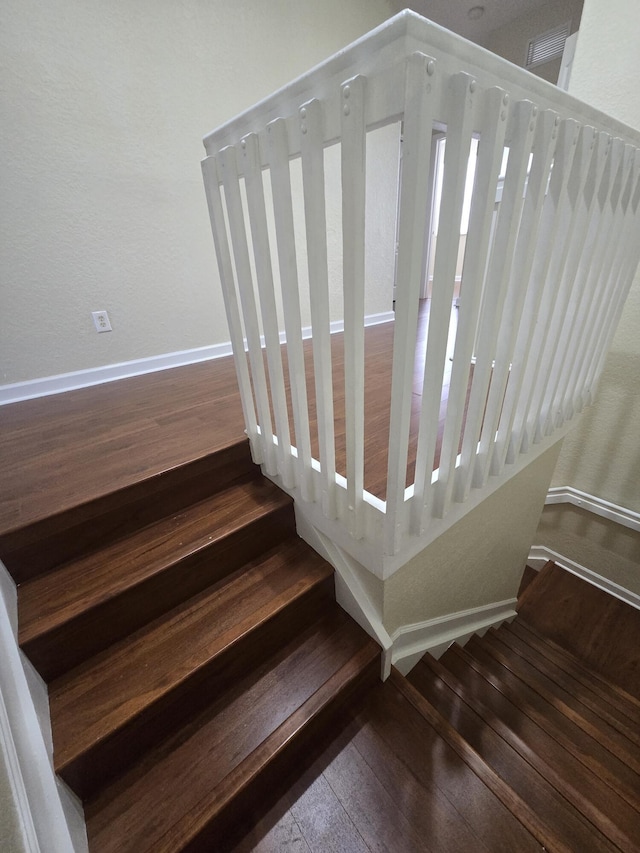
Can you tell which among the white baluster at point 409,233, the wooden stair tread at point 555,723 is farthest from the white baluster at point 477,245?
the wooden stair tread at point 555,723

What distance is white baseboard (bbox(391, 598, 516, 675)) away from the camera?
1302 millimetres

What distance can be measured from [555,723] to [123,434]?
2.20 meters

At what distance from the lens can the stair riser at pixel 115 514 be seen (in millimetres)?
1013

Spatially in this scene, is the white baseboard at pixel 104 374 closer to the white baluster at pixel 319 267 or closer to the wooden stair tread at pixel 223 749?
the white baluster at pixel 319 267

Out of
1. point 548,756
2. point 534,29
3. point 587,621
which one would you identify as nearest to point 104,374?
point 548,756

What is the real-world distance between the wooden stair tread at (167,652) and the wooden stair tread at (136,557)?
17cm

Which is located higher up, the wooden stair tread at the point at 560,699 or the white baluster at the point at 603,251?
the white baluster at the point at 603,251

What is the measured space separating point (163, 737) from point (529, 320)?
5.04 ft

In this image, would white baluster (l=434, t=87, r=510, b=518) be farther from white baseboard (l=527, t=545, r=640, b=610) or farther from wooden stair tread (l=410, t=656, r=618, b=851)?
white baseboard (l=527, t=545, r=640, b=610)

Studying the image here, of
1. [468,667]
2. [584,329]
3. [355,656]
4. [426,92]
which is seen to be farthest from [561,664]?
[426,92]

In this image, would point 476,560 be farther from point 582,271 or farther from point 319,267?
point 319,267

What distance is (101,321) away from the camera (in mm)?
2057

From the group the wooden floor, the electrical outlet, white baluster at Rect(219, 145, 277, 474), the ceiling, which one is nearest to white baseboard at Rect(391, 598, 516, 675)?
the wooden floor

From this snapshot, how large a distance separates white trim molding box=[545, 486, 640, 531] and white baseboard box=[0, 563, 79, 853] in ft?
9.11
